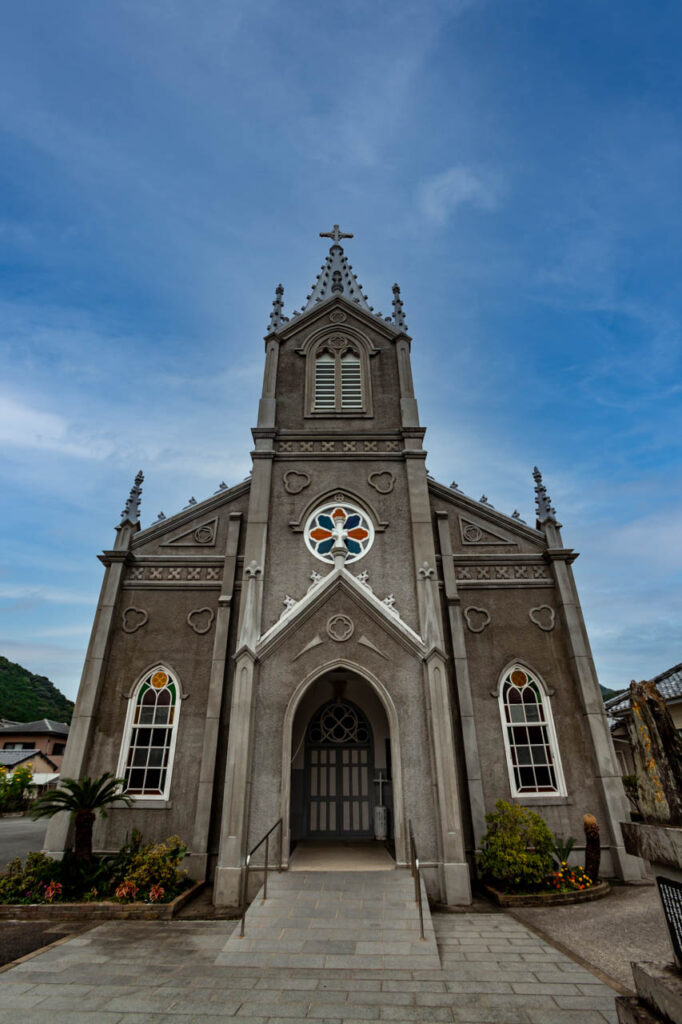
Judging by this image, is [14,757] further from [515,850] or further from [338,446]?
[515,850]

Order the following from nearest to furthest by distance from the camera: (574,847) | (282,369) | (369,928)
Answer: (369,928) → (574,847) → (282,369)

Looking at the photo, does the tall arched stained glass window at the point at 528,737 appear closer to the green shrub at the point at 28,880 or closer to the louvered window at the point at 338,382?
the louvered window at the point at 338,382

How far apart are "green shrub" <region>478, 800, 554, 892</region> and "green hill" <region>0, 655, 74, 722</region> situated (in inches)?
2159

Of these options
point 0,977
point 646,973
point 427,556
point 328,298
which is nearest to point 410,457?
point 427,556

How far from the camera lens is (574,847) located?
11172 mm

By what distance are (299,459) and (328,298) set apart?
6.27 m

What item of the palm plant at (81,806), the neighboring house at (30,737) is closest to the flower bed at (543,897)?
the palm plant at (81,806)

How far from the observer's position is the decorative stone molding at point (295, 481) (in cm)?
1374

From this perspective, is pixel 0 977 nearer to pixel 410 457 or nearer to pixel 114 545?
pixel 114 545

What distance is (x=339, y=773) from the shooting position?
13195mm

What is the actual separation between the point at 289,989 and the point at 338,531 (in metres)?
8.49

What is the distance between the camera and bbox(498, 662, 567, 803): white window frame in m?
11.6

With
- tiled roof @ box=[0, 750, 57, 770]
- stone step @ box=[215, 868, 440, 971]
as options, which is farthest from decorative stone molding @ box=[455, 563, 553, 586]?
tiled roof @ box=[0, 750, 57, 770]

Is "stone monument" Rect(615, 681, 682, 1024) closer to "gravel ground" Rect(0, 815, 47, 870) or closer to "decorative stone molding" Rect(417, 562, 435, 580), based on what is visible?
"decorative stone molding" Rect(417, 562, 435, 580)
